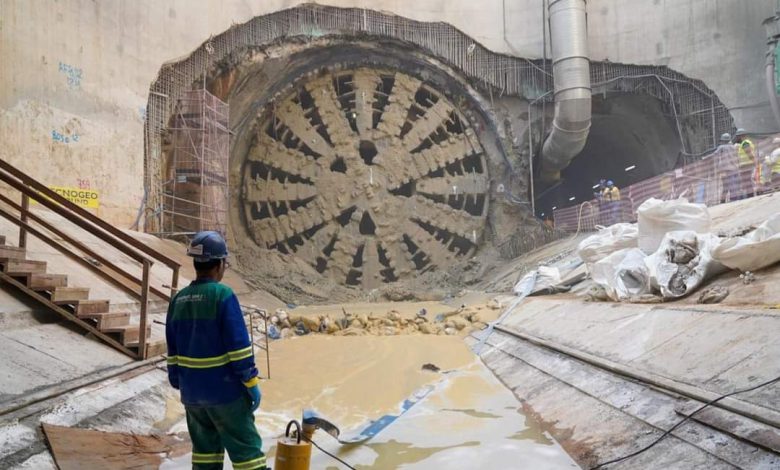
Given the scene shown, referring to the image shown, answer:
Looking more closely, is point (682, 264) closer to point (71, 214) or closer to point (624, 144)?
point (71, 214)

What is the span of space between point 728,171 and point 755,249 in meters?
6.82

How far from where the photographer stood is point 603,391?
3791 mm

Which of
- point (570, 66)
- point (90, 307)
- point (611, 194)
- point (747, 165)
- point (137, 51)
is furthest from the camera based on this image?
point (611, 194)

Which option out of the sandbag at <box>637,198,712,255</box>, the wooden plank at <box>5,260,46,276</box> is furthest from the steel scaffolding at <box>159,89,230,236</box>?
the sandbag at <box>637,198,712,255</box>

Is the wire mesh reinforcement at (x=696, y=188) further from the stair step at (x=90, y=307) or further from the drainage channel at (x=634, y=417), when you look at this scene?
the stair step at (x=90, y=307)

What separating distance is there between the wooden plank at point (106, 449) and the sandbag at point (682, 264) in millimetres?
4451

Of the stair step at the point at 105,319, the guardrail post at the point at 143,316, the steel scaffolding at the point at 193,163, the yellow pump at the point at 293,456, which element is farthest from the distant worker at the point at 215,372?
the steel scaffolding at the point at 193,163

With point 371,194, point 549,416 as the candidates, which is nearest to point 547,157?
point 371,194

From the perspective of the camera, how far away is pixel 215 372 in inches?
105

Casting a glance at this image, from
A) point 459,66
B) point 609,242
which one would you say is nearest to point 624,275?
point 609,242

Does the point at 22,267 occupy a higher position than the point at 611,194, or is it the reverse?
the point at 611,194

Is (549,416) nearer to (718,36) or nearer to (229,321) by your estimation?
(229,321)

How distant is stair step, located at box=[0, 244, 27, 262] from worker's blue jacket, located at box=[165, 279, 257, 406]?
330cm

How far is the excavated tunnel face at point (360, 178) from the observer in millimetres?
14750
